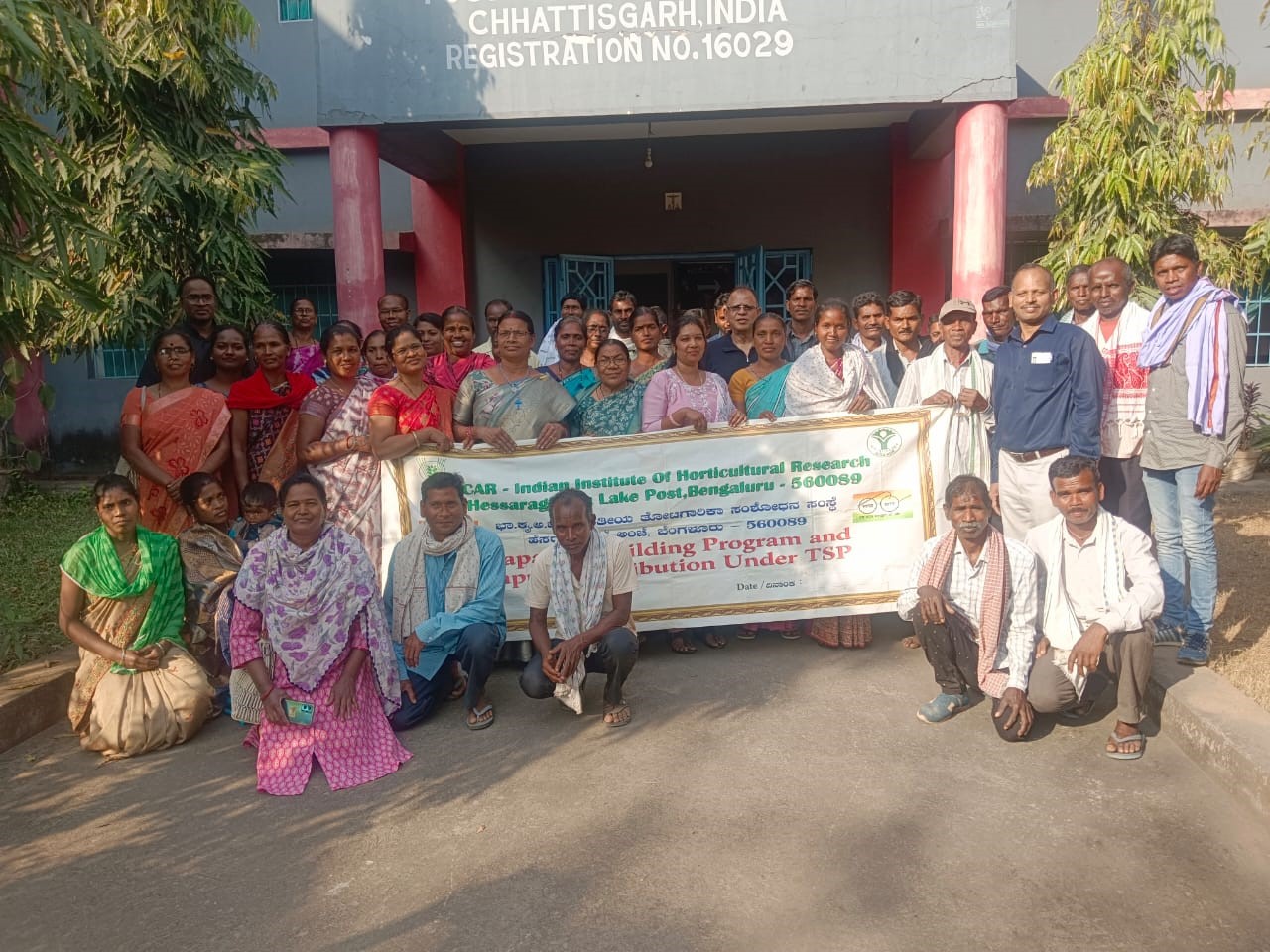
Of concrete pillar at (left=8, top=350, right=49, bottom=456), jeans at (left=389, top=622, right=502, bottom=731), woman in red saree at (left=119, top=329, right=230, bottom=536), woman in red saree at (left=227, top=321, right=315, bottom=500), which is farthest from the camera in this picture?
concrete pillar at (left=8, top=350, right=49, bottom=456)

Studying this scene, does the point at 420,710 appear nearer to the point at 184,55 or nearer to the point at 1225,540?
the point at 184,55

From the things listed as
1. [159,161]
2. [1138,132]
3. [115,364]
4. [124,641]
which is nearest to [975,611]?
[124,641]

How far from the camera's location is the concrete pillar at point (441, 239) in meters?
10.1

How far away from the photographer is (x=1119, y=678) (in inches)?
141

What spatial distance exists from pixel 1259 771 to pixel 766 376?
2.75m

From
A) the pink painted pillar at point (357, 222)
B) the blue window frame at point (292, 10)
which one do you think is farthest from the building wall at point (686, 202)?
the pink painted pillar at point (357, 222)

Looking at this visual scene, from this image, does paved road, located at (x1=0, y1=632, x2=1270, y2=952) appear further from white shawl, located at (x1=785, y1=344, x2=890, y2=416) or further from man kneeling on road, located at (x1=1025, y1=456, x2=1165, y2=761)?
white shawl, located at (x1=785, y1=344, x2=890, y2=416)

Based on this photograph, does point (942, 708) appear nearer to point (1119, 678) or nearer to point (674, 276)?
point (1119, 678)

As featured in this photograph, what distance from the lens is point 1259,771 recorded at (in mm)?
3098

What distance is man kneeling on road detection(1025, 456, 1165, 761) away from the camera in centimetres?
352

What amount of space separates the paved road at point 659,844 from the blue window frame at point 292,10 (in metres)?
8.33

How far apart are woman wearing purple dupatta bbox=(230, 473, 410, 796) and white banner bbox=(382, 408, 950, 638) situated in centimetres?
105

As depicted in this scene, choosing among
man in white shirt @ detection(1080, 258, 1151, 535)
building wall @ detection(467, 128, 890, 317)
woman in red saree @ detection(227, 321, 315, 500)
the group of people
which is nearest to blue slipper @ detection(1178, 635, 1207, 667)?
the group of people

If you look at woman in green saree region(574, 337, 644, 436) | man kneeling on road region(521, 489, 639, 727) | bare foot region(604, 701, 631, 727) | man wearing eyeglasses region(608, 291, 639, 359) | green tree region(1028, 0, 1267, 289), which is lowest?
bare foot region(604, 701, 631, 727)
